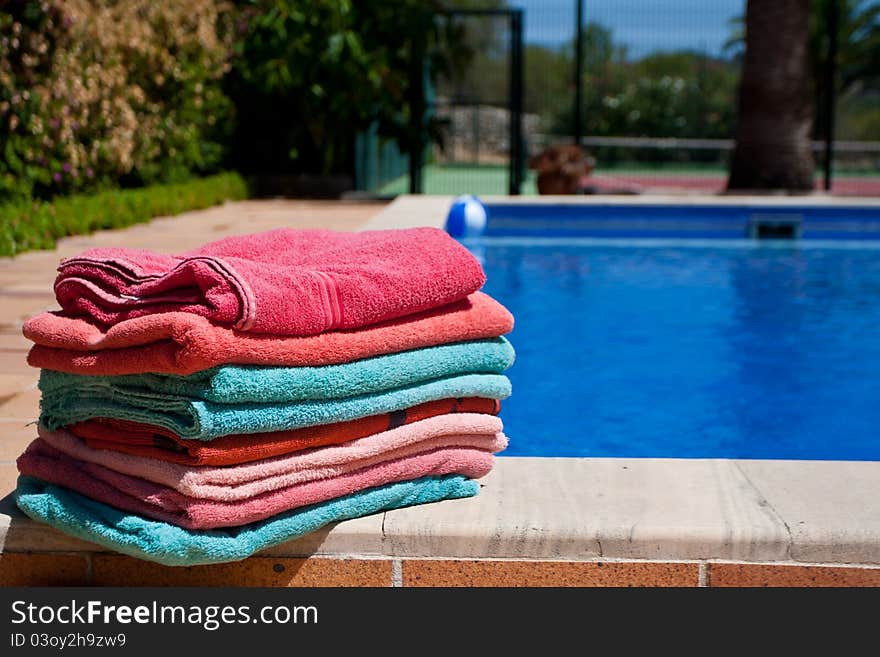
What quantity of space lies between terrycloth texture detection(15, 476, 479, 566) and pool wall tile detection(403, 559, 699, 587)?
160 mm

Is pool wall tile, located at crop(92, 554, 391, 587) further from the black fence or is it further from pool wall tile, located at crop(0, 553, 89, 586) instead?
the black fence

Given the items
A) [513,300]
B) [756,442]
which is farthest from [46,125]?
[756,442]

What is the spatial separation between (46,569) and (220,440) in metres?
0.50

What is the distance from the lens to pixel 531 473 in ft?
7.92

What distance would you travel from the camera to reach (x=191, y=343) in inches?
73.6

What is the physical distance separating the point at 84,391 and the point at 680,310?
193 inches

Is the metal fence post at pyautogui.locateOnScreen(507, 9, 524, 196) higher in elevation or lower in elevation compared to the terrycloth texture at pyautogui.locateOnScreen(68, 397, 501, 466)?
higher

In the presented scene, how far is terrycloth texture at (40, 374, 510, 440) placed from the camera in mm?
1931

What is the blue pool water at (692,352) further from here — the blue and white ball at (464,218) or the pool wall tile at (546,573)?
the pool wall tile at (546,573)

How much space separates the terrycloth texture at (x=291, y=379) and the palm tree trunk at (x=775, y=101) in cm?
1075

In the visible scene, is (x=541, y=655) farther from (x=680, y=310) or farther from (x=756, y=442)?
(x=680, y=310)

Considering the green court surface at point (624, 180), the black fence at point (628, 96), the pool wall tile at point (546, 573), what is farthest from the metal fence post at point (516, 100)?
the pool wall tile at point (546, 573)

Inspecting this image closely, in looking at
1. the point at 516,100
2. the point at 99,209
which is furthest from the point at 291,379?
the point at 516,100

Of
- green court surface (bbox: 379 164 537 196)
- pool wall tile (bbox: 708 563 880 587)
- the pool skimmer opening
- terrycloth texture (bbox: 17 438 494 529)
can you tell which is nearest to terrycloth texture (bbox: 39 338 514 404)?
terrycloth texture (bbox: 17 438 494 529)
